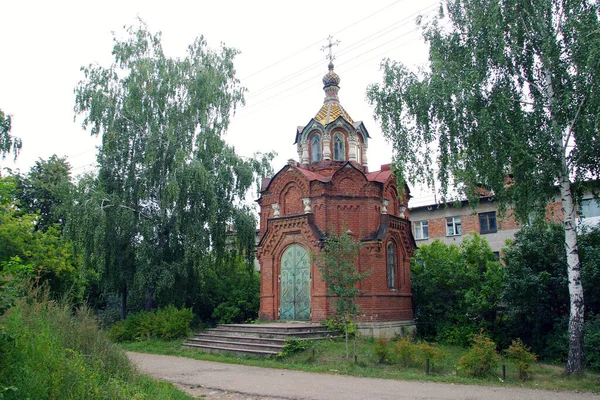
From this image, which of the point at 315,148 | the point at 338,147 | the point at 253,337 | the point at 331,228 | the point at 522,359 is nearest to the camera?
the point at 522,359

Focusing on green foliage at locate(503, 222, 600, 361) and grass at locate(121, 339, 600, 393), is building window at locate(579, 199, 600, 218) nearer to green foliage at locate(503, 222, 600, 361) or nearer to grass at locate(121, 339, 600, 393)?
green foliage at locate(503, 222, 600, 361)

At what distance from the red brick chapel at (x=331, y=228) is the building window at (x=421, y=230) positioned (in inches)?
550

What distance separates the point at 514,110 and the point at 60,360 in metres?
11.7

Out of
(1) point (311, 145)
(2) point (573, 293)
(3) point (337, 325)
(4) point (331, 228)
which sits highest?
(1) point (311, 145)

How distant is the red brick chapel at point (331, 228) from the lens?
18.3 meters

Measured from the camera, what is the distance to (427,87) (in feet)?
41.1

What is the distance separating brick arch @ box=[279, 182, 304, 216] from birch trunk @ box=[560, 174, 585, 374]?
9769 millimetres

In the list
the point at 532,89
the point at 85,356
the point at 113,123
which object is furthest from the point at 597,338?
the point at 113,123

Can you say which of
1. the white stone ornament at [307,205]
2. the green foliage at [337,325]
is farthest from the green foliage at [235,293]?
the white stone ornament at [307,205]

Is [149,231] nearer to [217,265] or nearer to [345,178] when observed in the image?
[217,265]

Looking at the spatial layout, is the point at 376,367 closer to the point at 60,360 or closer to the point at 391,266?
the point at 391,266

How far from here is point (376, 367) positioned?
12.5 metres

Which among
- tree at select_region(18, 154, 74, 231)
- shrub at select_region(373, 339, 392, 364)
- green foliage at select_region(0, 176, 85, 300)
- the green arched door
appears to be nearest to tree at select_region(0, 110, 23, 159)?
green foliage at select_region(0, 176, 85, 300)

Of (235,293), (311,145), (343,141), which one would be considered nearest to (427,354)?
(343,141)
